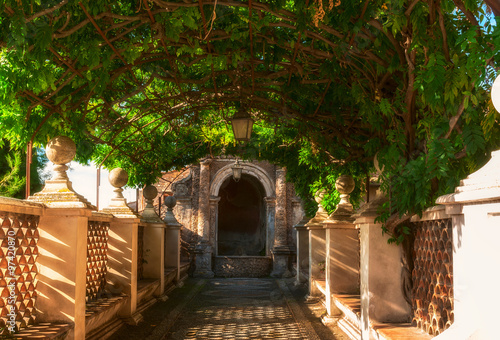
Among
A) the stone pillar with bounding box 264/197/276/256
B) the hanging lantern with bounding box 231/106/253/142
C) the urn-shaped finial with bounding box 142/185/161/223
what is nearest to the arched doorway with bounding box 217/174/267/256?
the stone pillar with bounding box 264/197/276/256

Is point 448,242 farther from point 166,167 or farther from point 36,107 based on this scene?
point 166,167

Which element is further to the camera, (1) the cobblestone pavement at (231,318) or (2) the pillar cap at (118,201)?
(2) the pillar cap at (118,201)

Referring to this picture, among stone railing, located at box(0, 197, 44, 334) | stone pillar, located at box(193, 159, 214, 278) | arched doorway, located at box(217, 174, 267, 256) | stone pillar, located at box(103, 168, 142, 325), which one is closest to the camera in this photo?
stone railing, located at box(0, 197, 44, 334)

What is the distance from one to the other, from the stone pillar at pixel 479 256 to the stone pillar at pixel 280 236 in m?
18.2

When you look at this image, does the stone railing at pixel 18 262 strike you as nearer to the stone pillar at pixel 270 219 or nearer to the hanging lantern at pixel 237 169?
the hanging lantern at pixel 237 169

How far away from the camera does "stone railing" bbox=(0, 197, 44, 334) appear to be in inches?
172

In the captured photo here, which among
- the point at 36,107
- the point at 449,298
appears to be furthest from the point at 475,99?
the point at 36,107

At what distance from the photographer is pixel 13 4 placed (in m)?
4.14

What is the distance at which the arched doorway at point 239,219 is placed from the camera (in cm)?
2667

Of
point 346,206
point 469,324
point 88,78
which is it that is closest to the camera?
point 469,324

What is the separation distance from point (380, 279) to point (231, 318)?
4691 millimetres

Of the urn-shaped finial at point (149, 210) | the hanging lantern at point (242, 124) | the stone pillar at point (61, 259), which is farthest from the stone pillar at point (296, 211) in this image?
the stone pillar at point (61, 259)

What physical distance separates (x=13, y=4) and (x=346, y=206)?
628 cm

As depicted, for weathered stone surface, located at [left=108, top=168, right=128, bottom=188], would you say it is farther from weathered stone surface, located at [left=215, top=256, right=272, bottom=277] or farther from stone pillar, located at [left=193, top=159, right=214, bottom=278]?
weathered stone surface, located at [left=215, top=256, right=272, bottom=277]
